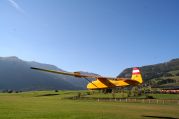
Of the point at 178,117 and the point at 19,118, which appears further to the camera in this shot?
the point at 178,117

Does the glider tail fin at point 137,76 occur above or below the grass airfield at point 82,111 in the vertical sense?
above

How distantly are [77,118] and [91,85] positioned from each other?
37.1m

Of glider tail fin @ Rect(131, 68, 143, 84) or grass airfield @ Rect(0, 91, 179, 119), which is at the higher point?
glider tail fin @ Rect(131, 68, 143, 84)

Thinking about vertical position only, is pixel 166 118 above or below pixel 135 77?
below

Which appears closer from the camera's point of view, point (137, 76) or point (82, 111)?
point (82, 111)

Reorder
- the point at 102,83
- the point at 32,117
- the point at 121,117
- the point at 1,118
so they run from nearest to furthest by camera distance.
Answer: the point at 1,118 → the point at 32,117 → the point at 121,117 → the point at 102,83

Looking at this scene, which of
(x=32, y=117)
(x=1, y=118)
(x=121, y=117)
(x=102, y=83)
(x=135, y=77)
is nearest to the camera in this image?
(x=1, y=118)

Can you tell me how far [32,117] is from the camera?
31.4 meters

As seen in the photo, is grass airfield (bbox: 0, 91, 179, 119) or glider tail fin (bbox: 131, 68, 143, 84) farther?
glider tail fin (bbox: 131, 68, 143, 84)

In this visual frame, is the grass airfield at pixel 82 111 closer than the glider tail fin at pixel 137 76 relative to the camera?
Yes

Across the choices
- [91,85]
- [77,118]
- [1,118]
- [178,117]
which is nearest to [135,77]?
[91,85]

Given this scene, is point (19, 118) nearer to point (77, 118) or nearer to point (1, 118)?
point (1, 118)

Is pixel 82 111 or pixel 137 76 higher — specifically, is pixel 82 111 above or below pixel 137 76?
below

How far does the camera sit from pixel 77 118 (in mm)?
31844
